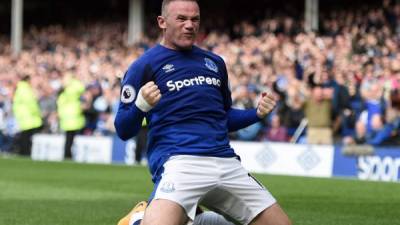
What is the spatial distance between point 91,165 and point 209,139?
17042mm

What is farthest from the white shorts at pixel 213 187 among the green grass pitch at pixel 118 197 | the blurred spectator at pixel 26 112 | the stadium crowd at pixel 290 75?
the blurred spectator at pixel 26 112

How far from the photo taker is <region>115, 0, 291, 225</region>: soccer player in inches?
289

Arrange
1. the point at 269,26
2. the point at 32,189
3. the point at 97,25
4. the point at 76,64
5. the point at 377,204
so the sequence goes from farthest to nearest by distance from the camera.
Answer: the point at 97,25 → the point at 76,64 → the point at 269,26 → the point at 32,189 → the point at 377,204

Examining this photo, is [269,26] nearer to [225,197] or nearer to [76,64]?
[76,64]

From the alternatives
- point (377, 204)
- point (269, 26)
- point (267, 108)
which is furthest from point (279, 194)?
point (269, 26)

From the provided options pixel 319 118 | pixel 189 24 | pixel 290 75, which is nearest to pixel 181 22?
pixel 189 24

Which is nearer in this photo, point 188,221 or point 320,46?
point 188,221

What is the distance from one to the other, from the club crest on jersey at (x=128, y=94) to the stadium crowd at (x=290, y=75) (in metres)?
13.6

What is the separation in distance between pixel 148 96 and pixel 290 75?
17136 mm

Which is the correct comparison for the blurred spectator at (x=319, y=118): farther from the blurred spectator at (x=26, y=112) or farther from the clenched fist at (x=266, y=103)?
the clenched fist at (x=266, y=103)

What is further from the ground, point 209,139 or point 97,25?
point 209,139

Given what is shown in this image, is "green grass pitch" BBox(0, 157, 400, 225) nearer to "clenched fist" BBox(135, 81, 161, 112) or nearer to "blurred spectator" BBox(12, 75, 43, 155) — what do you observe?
"clenched fist" BBox(135, 81, 161, 112)

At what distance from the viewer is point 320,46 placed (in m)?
25.5

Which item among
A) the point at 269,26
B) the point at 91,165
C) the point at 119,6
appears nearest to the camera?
the point at 91,165
